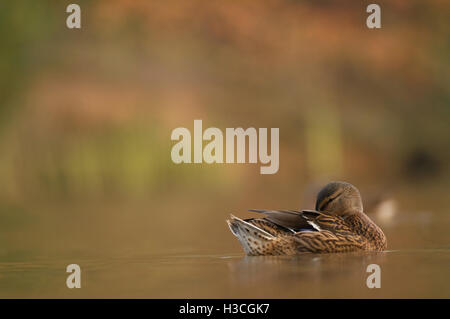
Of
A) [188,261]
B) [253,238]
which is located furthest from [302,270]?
[188,261]

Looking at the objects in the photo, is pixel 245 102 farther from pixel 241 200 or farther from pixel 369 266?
pixel 369 266

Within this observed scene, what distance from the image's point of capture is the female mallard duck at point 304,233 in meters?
6.25

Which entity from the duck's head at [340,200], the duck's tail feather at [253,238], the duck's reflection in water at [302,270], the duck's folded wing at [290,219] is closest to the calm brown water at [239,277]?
the duck's reflection in water at [302,270]

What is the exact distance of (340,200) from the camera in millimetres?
6781

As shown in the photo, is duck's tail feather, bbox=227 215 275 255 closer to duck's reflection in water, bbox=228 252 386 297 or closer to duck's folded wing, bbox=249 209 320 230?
duck's reflection in water, bbox=228 252 386 297

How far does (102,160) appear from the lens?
1120 cm

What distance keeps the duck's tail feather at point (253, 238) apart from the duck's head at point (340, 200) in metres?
0.76

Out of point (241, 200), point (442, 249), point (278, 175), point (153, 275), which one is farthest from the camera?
point (278, 175)

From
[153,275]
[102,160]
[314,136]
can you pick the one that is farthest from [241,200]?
[153,275]

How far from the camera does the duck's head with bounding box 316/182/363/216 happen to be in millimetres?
6789

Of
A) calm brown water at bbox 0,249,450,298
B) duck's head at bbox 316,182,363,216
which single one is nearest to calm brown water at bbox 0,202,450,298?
calm brown water at bbox 0,249,450,298

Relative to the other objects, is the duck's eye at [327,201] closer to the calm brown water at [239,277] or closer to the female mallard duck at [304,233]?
the female mallard duck at [304,233]

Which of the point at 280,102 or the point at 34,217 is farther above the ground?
the point at 280,102

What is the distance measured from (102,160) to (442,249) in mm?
5857
